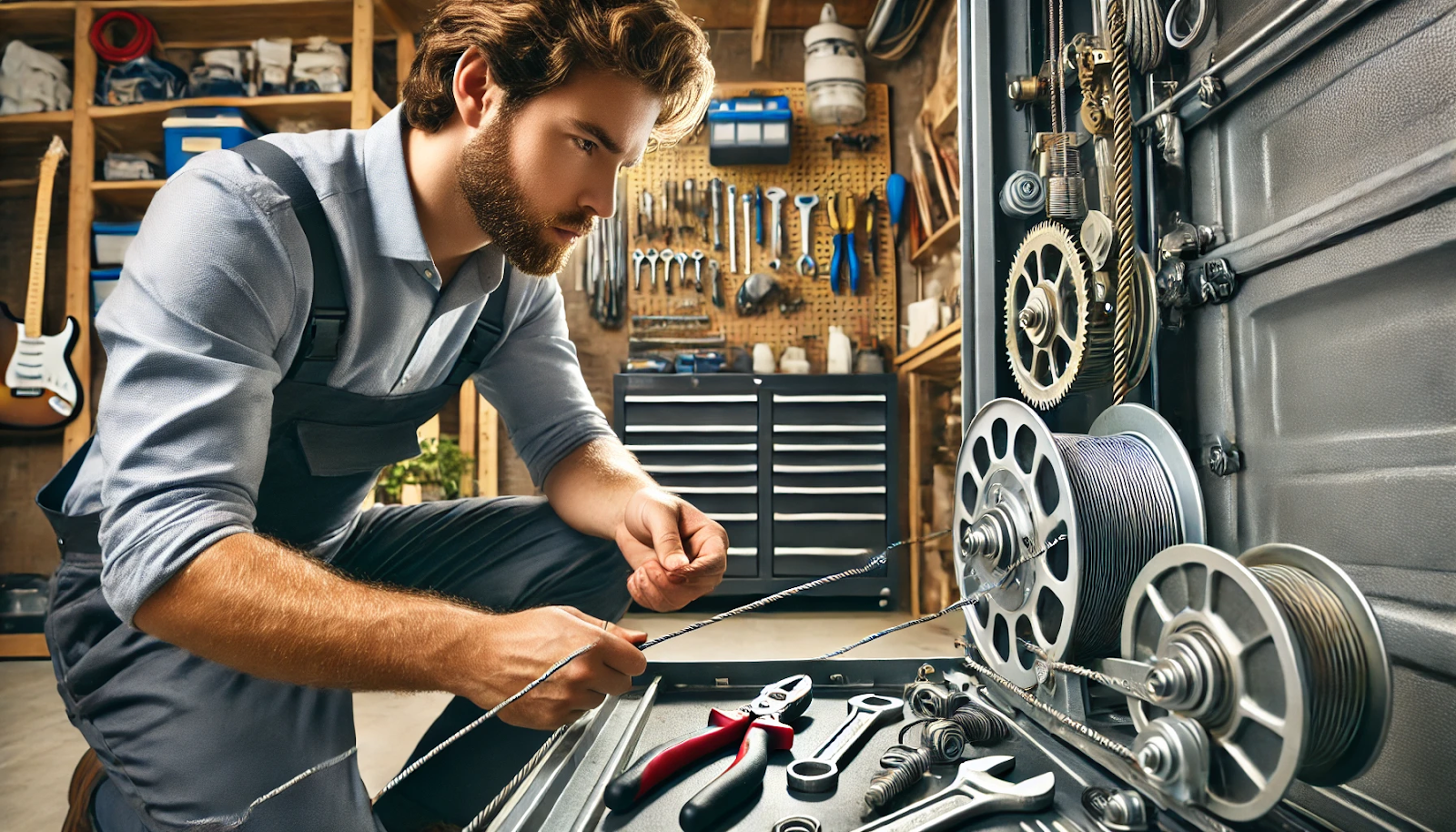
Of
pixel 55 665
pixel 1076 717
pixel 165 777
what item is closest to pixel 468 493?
pixel 55 665

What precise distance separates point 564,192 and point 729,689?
947 mm

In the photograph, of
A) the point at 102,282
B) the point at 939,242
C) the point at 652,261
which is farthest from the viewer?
the point at 652,261

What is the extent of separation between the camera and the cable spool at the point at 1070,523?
4.20ft

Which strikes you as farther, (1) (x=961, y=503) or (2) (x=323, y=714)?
(1) (x=961, y=503)

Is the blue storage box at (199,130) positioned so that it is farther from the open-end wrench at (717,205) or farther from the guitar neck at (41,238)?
the open-end wrench at (717,205)

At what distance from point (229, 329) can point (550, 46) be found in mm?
704

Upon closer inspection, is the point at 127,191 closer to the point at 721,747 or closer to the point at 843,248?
the point at 843,248

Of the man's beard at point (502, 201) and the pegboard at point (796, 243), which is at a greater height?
the pegboard at point (796, 243)

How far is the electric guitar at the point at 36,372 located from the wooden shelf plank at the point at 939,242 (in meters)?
3.90

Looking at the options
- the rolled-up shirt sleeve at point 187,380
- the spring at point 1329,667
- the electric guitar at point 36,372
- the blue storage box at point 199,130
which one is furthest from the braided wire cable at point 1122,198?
the electric guitar at point 36,372

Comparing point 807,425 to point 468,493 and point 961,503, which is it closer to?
point 468,493

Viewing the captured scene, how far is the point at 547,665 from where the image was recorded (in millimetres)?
1002

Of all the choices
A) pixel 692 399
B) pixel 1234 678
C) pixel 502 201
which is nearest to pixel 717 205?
pixel 692 399

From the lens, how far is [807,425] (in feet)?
13.6
